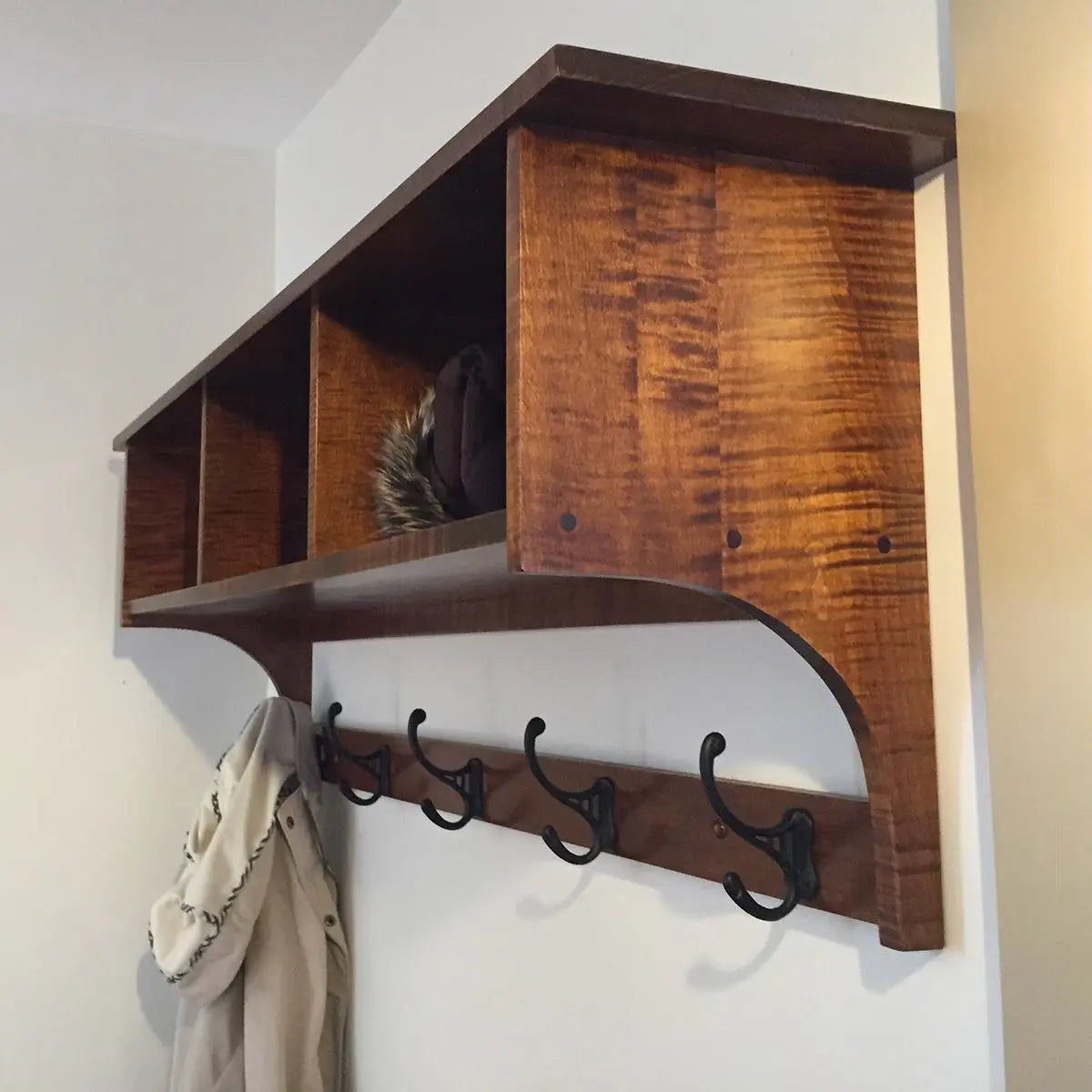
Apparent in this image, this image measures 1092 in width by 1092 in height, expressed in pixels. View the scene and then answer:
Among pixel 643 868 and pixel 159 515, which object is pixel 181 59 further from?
pixel 643 868

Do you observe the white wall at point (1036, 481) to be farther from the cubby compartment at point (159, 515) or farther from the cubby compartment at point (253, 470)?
the cubby compartment at point (159, 515)

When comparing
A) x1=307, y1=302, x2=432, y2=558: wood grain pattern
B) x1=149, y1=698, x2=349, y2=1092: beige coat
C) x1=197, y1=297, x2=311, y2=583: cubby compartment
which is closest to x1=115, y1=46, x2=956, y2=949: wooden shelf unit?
x1=307, y1=302, x2=432, y2=558: wood grain pattern

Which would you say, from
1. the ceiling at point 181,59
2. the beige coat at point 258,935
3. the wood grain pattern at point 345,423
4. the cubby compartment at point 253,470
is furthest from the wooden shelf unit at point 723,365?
the ceiling at point 181,59

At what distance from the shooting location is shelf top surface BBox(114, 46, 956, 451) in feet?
1.77

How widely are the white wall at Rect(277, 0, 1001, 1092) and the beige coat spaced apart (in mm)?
60

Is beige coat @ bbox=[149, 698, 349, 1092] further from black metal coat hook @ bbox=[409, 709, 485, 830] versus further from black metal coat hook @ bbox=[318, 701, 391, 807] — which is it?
black metal coat hook @ bbox=[409, 709, 485, 830]

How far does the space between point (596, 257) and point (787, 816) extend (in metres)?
0.36

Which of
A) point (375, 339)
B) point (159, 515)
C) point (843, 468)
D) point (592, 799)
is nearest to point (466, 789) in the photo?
point (592, 799)

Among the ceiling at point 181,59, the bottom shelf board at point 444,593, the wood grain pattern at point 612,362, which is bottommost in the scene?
the bottom shelf board at point 444,593

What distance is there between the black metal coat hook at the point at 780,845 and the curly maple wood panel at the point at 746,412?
7 cm

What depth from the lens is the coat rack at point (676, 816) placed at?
2.19 feet

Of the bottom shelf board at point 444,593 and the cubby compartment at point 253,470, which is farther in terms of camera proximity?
the cubby compartment at point 253,470

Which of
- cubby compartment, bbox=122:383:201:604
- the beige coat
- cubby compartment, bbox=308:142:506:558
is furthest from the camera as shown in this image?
cubby compartment, bbox=122:383:201:604

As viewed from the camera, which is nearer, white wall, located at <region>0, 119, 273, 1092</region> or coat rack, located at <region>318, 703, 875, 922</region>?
coat rack, located at <region>318, 703, 875, 922</region>
